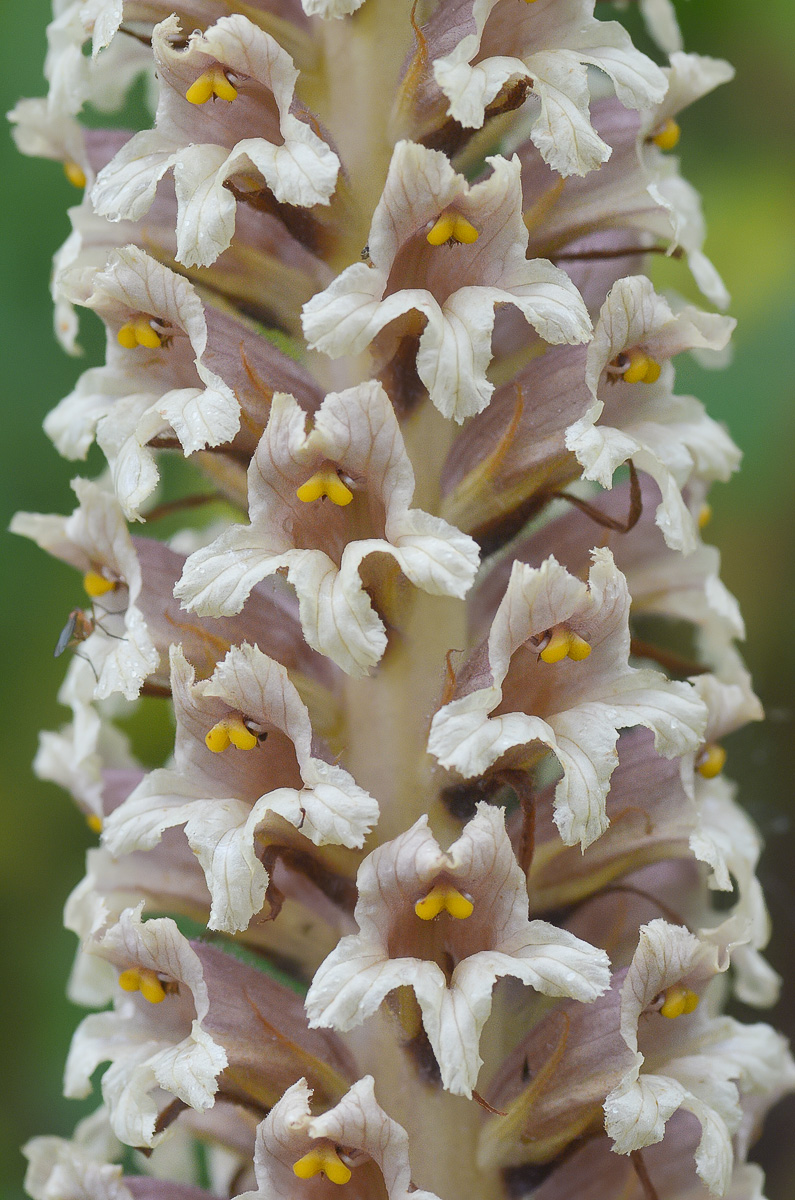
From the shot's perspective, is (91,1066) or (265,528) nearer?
(265,528)

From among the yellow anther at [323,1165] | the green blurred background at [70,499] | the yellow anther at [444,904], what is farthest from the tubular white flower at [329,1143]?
the green blurred background at [70,499]

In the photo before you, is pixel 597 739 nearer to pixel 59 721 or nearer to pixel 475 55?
pixel 475 55

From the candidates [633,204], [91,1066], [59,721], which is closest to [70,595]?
[59,721]

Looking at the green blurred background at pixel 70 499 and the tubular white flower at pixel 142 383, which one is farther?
the green blurred background at pixel 70 499

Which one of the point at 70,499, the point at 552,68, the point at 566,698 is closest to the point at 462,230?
the point at 552,68

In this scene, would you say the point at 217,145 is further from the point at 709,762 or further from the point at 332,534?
the point at 709,762

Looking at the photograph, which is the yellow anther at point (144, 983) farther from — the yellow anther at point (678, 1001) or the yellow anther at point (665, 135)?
the yellow anther at point (665, 135)
